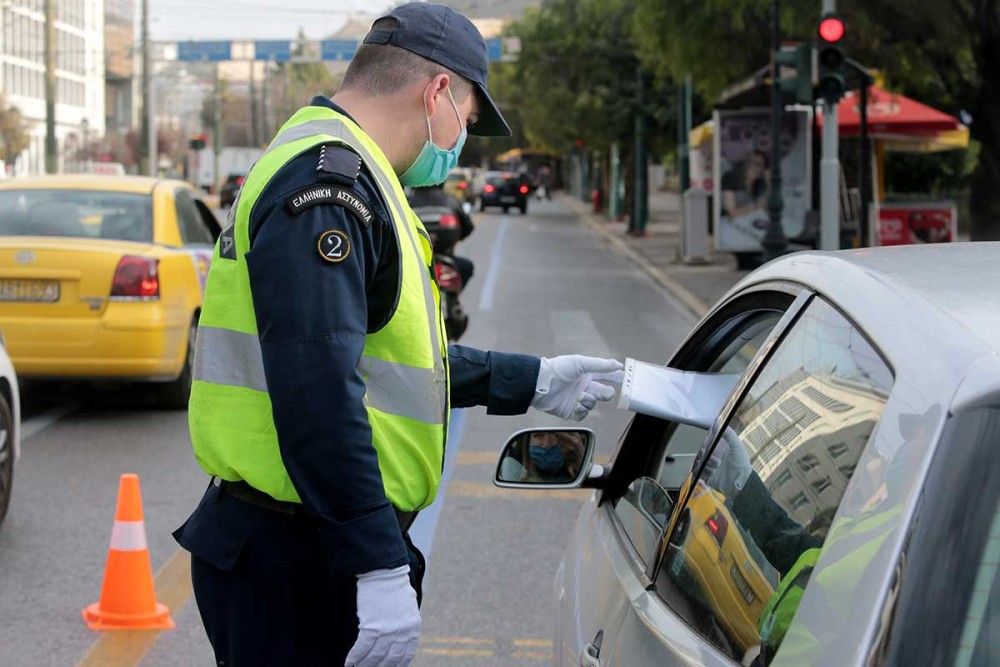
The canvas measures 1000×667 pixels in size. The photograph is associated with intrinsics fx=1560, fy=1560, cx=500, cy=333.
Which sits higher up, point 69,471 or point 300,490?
point 300,490

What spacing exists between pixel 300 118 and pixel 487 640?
10.3 feet

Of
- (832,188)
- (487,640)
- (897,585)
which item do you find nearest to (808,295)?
(897,585)

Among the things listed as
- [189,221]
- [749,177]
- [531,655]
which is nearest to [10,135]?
[749,177]

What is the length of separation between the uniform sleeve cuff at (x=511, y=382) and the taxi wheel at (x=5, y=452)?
4.16 metres

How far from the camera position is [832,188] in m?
18.8

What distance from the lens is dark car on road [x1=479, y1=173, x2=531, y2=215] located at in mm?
63062

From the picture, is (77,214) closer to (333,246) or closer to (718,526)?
(333,246)

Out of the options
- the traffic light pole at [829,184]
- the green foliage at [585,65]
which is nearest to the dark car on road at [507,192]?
the green foliage at [585,65]

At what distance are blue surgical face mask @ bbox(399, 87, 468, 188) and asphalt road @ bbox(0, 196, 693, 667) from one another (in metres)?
0.94

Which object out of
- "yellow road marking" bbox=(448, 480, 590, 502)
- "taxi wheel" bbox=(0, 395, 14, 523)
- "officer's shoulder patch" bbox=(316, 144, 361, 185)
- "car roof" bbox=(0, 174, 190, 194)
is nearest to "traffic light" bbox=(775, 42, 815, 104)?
"car roof" bbox=(0, 174, 190, 194)

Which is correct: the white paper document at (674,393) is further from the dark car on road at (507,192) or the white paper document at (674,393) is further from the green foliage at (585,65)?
the dark car on road at (507,192)

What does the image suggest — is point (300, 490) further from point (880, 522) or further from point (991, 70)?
point (991, 70)

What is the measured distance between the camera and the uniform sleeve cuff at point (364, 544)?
253cm

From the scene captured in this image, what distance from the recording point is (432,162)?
310 cm
